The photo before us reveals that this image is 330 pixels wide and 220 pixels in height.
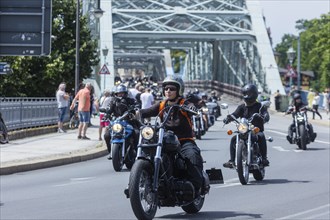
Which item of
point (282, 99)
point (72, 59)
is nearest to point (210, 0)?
point (282, 99)

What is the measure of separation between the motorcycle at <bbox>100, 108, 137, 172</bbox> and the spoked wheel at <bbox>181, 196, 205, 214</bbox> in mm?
6746

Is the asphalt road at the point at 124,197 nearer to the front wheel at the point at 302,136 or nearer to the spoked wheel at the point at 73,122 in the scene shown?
the front wheel at the point at 302,136

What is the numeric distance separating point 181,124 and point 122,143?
742cm

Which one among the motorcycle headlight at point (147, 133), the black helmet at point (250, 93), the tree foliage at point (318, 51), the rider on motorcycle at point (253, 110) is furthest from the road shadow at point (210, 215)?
the tree foliage at point (318, 51)

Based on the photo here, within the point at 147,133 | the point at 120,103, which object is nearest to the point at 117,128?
the point at 120,103

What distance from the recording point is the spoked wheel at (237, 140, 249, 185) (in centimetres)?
1527

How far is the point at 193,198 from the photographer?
10.8 metres

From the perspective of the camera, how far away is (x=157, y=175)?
10227 millimetres

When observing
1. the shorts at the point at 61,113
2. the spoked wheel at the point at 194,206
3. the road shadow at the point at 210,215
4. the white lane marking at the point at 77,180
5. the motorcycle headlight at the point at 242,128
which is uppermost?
the motorcycle headlight at the point at 242,128

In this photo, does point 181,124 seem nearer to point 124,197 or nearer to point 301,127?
point 124,197

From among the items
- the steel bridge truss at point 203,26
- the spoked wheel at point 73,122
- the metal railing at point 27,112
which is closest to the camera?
the metal railing at point 27,112

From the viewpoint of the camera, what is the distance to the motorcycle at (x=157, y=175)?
999 centimetres

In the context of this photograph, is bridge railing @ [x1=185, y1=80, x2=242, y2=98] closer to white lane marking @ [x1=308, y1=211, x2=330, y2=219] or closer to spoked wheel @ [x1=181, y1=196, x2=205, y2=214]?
white lane marking @ [x1=308, y1=211, x2=330, y2=219]

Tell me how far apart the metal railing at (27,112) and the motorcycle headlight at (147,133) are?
1634 centimetres
